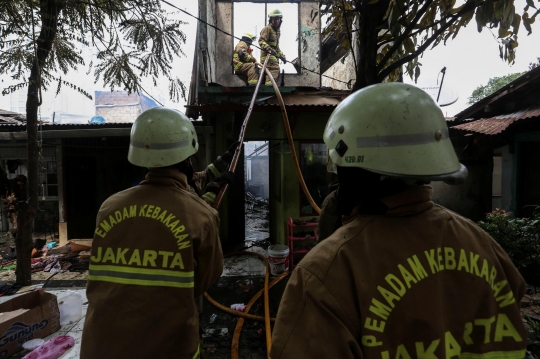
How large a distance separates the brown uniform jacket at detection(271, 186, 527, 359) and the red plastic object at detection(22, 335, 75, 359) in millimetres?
3318

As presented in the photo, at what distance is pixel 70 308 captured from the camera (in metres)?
3.88

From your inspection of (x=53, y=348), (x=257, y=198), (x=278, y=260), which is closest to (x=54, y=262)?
(x=53, y=348)

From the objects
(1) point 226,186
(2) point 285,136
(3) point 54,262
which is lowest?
(3) point 54,262

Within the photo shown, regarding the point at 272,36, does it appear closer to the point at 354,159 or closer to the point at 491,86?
the point at 354,159

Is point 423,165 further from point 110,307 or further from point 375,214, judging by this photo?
point 110,307

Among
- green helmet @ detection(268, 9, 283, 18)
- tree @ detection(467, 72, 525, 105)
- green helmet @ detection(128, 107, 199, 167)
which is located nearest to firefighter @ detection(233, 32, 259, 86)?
green helmet @ detection(268, 9, 283, 18)

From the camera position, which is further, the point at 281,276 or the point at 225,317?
the point at 281,276

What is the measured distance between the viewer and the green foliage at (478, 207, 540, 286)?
470cm

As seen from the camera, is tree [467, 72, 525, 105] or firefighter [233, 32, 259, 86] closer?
firefighter [233, 32, 259, 86]

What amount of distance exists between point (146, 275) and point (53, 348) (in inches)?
95.3

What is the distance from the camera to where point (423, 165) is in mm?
984

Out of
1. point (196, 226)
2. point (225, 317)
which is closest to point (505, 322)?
point (196, 226)

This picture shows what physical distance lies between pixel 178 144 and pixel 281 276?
13.1ft

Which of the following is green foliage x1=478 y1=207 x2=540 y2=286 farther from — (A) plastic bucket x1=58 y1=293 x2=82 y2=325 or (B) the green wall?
(A) plastic bucket x1=58 y1=293 x2=82 y2=325
